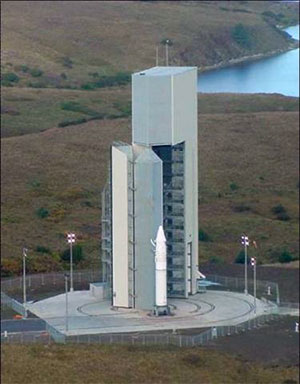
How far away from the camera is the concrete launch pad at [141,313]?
3884 cm

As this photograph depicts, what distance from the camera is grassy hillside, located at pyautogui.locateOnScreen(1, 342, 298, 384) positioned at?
1227 inches

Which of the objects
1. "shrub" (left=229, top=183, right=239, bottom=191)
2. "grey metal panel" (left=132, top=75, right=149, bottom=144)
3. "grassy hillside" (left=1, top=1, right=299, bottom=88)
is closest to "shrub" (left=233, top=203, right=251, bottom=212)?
"shrub" (left=229, top=183, right=239, bottom=191)

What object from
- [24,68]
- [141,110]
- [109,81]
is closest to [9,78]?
[24,68]

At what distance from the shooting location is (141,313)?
40.4m

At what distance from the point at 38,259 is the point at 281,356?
1296 cm

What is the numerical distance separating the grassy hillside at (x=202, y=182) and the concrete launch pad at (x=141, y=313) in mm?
5395

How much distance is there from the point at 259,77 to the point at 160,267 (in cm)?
8987

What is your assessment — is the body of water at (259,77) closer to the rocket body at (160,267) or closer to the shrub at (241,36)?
the shrub at (241,36)

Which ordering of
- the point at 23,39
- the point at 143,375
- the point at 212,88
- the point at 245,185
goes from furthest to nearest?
the point at 23,39
the point at 212,88
the point at 245,185
the point at 143,375

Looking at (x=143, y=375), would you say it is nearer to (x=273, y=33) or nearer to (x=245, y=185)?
(x=245, y=185)

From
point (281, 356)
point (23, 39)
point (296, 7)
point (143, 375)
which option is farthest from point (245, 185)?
point (296, 7)

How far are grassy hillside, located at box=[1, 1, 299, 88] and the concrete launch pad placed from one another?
216ft

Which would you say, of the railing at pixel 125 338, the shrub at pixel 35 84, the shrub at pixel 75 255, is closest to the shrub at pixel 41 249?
the shrub at pixel 75 255

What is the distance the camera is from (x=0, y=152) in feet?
239
